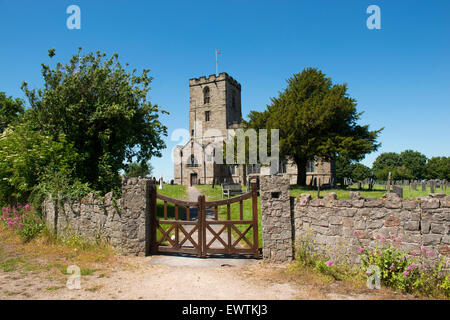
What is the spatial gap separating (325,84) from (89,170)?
24.3m

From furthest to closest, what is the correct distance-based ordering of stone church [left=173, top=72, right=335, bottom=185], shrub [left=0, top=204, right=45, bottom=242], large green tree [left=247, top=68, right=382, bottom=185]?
stone church [left=173, top=72, right=335, bottom=185], large green tree [left=247, top=68, right=382, bottom=185], shrub [left=0, top=204, right=45, bottom=242]

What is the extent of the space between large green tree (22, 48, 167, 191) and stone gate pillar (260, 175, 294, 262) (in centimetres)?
927

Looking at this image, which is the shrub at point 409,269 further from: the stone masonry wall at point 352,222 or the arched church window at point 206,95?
the arched church window at point 206,95

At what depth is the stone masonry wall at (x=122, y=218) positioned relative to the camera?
807 centimetres

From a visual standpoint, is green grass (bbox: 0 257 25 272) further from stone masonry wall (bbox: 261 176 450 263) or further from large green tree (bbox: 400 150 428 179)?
large green tree (bbox: 400 150 428 179)

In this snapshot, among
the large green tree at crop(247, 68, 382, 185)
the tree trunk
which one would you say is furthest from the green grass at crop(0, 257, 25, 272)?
the tree trunk

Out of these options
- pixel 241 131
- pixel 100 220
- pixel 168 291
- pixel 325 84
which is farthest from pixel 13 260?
pixel 325 84

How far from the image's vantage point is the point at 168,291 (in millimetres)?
5504

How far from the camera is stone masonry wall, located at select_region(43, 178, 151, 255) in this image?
8070 mm

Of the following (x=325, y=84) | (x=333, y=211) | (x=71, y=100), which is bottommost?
(x=333, y=211)

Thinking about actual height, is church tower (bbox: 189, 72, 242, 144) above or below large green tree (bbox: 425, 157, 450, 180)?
above

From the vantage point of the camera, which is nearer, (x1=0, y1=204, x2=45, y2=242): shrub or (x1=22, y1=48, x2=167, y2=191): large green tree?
(x1=0, y1=204, x2=45, y2=242): shrub

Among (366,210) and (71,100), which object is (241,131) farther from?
(366,210)

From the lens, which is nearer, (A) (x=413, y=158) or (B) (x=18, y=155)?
(B) (x=18, y=155)
